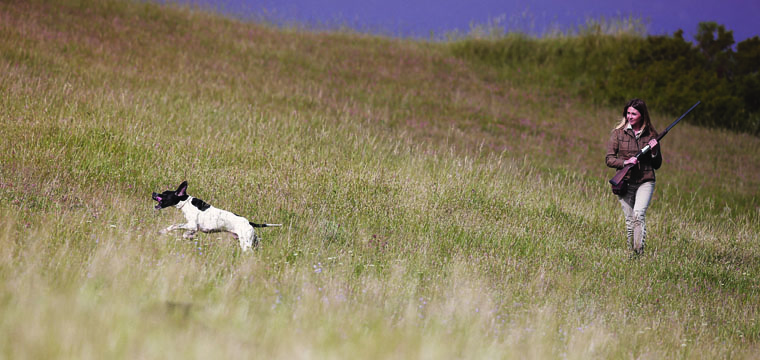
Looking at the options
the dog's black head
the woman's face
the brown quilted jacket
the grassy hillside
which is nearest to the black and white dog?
the dog's black head

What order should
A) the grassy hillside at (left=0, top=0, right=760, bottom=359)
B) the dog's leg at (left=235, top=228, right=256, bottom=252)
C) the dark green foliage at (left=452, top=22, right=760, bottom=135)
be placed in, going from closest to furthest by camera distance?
the grassy hillside at (left=0, top=0, right=760, bottom=359), the dog's leg at (left=235, top=228, right=256, bottom=252), the dark green foliage at (left=452, top=22, right=760, bottom=135)

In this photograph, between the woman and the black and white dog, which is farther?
the woman

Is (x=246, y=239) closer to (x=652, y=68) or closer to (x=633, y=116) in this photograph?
(x=633, y=116)

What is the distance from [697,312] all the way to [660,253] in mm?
1762

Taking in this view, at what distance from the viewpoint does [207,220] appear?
15.8 feet

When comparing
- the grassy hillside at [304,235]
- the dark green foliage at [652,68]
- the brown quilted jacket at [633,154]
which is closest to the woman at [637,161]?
the brown quilted jacket at [633,154]

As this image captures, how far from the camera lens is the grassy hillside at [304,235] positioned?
3256 mm

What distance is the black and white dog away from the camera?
4770 millimetres

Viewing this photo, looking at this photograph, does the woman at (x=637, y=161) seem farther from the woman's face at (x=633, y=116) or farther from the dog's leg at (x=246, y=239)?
the dog's leg at (x=246, y=239)

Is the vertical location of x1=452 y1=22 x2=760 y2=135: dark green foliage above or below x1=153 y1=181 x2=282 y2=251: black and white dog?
above

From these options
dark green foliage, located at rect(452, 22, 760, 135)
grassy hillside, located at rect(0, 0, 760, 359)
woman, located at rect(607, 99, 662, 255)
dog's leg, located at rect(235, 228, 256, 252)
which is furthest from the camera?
dark green foliage, located at rect(452, 22, 760, 135)

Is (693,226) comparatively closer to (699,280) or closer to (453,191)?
(699,280)

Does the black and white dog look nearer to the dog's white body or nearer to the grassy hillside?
the dog's white body

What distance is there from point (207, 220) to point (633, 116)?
5516 millimetres
